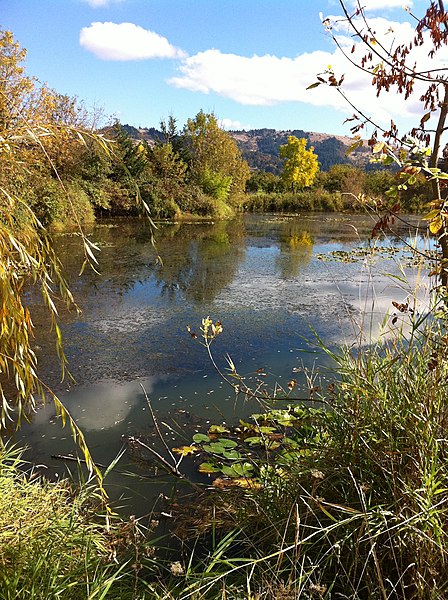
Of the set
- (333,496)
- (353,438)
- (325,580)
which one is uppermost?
(353,438)

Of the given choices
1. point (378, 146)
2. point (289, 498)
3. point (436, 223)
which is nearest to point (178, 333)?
point (289, 498)

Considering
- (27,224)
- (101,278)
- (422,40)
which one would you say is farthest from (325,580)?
(101,278)

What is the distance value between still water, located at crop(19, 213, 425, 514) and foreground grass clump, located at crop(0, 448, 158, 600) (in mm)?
524

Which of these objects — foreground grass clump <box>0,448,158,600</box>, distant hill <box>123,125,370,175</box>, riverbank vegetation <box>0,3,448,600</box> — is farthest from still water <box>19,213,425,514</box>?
distant hill <box>123,125,370,175</box>

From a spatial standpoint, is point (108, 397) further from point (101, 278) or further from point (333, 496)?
point (101, 278)

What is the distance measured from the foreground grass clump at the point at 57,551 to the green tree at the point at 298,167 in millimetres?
40991

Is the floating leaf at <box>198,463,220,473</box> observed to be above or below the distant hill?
below

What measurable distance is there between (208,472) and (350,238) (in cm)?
1526

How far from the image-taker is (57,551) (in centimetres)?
175

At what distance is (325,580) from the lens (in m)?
1.68

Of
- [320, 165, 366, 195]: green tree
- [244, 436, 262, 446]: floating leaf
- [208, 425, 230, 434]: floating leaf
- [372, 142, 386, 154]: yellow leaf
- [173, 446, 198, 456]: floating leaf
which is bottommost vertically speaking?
[173, 446, 198, 456]: floating leaf

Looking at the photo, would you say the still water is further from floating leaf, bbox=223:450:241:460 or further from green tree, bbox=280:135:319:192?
green tree, bbox=280:135:319:192

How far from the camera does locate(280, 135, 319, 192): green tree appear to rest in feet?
136

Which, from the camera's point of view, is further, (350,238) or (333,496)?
(350,238)
